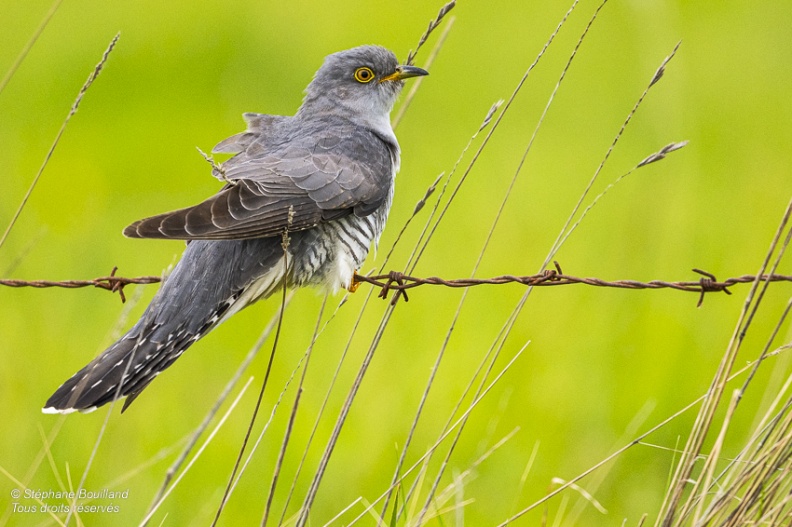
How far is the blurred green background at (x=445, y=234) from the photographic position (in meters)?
4.90

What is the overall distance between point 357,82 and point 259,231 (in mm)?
1475

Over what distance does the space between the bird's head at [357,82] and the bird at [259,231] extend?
0.09m

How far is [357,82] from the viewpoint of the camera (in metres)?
4.34

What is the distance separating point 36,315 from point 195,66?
5405mm

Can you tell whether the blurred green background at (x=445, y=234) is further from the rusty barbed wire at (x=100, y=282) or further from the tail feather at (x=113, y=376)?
the rusty barbed wire at (x=100, y=282)

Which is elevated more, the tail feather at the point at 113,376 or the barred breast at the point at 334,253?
the barred breast at the point at 334,253

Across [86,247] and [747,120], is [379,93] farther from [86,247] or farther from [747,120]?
[747,120]

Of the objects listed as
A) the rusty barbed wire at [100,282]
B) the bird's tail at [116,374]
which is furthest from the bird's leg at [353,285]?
the rusty barbed wire at [100,282]

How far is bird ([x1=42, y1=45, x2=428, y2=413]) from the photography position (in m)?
2.92

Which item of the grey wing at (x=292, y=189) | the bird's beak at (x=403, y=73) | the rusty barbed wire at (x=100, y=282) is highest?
the bird's beak at (x=403, y=73)

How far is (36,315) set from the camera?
6.26 metres

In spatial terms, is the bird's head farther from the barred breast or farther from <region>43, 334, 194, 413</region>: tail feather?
<region>43, 334, 194, 413</region>: tail feather

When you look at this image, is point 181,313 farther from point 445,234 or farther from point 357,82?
point 445,234

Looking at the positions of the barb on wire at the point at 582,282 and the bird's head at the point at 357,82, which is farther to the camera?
the bird's head at the point at 357,82
